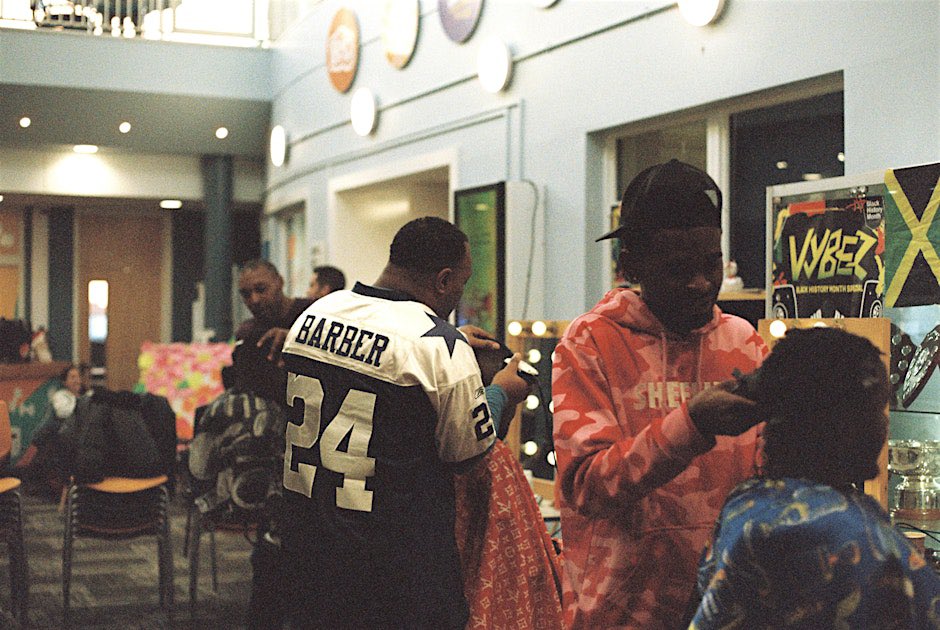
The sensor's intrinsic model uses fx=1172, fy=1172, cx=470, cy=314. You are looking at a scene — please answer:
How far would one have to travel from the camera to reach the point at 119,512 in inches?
212

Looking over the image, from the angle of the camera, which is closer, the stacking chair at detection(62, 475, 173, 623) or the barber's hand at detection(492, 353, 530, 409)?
the barber's hand at detection(492, 353, 530, 409)

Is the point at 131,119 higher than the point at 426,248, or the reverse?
the point at 131,119

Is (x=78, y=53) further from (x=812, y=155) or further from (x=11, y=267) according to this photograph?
(x=812, y=155)

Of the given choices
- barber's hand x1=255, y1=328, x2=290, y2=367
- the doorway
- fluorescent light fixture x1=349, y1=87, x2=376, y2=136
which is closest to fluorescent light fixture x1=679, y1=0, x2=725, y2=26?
barber's hand x1=255, y1=328, x2=290, y2=367

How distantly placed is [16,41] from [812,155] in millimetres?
7914

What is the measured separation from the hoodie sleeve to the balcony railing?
10.0 m

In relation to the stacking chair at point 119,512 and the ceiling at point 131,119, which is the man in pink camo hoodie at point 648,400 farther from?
the ceiling at point 131,119

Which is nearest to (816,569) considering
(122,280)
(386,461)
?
(386,461)

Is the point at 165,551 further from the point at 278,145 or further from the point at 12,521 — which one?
the point at 278,145

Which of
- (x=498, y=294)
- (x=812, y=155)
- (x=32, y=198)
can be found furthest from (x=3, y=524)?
(x=32, y=198)

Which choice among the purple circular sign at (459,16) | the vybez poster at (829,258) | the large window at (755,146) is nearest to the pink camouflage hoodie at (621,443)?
the vybez poster at (829,258)

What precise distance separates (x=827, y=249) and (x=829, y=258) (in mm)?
28

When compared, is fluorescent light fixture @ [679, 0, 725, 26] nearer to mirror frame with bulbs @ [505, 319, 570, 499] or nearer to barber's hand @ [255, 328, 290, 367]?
mirror frame with bulbs @ [505, 319, 570, 499]

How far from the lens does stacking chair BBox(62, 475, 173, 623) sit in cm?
536
